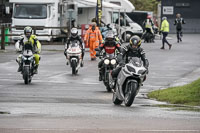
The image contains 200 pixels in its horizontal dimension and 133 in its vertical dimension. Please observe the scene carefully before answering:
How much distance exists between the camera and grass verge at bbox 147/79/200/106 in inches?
620

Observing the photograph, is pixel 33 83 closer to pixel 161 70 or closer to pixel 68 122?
pixel 161 70

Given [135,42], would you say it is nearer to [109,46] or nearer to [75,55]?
[109,46]

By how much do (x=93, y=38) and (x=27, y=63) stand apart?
1154cm

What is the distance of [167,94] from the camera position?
56.4 feet

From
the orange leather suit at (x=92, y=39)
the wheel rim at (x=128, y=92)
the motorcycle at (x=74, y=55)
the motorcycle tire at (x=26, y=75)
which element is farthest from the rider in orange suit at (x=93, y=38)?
the wheel rim at (x=128, y=92)

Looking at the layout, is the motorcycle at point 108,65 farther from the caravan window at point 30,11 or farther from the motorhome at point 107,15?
the motorhome at point 107,15

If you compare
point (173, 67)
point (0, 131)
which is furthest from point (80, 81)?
point (0, 131)

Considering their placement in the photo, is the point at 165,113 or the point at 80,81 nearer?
the point at 165,113

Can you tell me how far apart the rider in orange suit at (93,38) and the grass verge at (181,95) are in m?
13.2

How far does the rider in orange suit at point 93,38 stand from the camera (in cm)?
3111

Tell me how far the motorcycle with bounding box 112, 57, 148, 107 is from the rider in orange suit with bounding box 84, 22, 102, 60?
54.4ft

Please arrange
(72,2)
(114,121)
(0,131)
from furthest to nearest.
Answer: (72,2), (114,121), (0,131)

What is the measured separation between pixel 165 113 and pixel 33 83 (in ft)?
28.3

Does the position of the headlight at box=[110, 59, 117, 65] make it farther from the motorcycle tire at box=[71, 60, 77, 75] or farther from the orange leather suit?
the orange leather suit
